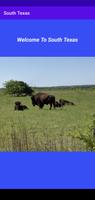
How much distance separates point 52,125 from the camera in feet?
4.60

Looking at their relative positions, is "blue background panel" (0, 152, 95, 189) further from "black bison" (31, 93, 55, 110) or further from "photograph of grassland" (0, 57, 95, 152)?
"black bison" (31, 93, 55, 110)

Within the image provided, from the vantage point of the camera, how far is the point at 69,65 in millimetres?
1415

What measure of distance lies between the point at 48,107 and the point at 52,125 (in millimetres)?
55

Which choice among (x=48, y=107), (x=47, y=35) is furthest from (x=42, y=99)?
(x=47, y=35)

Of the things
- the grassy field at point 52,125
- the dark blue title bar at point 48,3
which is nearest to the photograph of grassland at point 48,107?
the grassy field at point 52,125

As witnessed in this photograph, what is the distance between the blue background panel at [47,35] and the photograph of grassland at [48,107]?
0.02 m

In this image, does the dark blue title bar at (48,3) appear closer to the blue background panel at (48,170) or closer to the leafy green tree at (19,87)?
the leafy green tree at (19,87)

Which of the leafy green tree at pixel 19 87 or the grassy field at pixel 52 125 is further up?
the leafy green tree at pixel 19 87

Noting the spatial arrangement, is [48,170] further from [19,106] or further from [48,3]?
[48,3]

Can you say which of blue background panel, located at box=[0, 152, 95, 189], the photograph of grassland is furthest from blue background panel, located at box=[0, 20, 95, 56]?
blue background panel, located at box=[0, 152, 95, 189]

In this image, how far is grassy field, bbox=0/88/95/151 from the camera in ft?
4.58

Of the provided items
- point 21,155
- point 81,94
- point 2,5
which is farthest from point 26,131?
point 2,5

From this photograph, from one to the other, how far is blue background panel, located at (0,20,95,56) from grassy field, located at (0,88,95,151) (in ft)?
0.32

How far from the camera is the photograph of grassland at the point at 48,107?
140 centimetres
